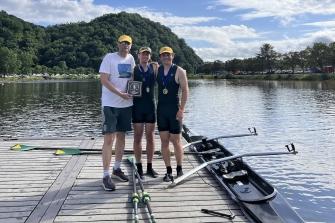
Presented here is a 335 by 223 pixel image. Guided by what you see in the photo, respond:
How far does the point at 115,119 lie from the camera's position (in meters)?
6.94

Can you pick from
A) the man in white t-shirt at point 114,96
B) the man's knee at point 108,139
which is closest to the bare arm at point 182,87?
the man in white t-shirt at point 114,96

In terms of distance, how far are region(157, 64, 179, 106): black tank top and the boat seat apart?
6.50 feet

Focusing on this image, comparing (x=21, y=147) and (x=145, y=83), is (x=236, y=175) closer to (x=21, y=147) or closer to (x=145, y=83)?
(x=145, y=83)

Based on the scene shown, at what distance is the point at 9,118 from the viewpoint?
30.7m

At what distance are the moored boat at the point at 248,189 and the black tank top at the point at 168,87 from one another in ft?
5.69

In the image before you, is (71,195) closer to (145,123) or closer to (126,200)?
(126,200)

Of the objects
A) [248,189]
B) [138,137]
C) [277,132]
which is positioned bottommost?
[277,132]

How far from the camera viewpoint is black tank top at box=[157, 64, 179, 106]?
7.15 meters

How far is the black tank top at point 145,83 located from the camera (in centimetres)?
721

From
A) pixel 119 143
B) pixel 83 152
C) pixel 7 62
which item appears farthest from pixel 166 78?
pixel 7 62

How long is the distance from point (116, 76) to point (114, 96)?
35cm

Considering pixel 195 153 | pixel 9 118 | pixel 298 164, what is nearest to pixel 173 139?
pixel 195 153

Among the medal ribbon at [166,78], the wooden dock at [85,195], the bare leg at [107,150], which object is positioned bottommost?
the wooden dock at [85,195]

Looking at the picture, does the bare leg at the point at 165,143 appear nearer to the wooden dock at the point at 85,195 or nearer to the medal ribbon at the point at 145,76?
the wooden dock at the point at 85,195
